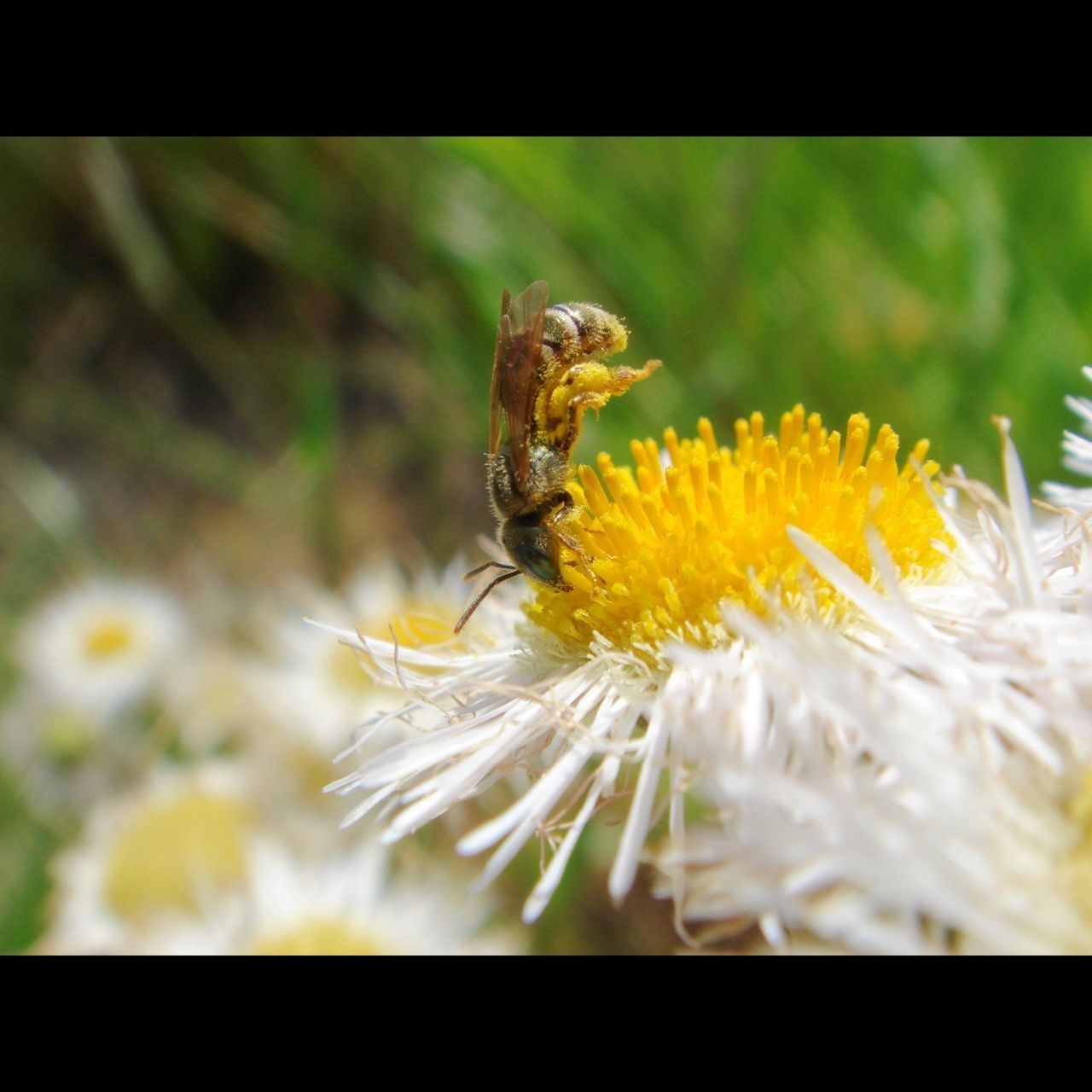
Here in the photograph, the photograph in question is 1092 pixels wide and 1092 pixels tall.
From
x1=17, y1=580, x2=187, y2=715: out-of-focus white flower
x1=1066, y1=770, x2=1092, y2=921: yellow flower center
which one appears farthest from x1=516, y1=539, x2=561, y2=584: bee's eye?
x1=17, y1=580, x2=187, y2=715: out-of-focus white flower

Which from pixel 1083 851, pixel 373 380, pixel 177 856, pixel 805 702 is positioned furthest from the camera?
pixel 373 380

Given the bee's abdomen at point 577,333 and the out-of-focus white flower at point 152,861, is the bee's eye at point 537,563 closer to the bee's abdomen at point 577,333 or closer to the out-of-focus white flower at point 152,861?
the bee's abdomen at point 577,333

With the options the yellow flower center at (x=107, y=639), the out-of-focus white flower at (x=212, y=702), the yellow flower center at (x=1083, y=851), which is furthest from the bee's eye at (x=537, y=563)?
the yellow flower center at (x=107, y=639)

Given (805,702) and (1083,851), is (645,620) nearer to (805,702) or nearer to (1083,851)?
(805,702)

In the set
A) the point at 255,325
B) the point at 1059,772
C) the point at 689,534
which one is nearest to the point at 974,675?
the point at 1059,772

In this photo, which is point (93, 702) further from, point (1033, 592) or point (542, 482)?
point (1033, 592)

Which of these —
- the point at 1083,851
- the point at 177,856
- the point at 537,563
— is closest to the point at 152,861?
the point at 177,856
